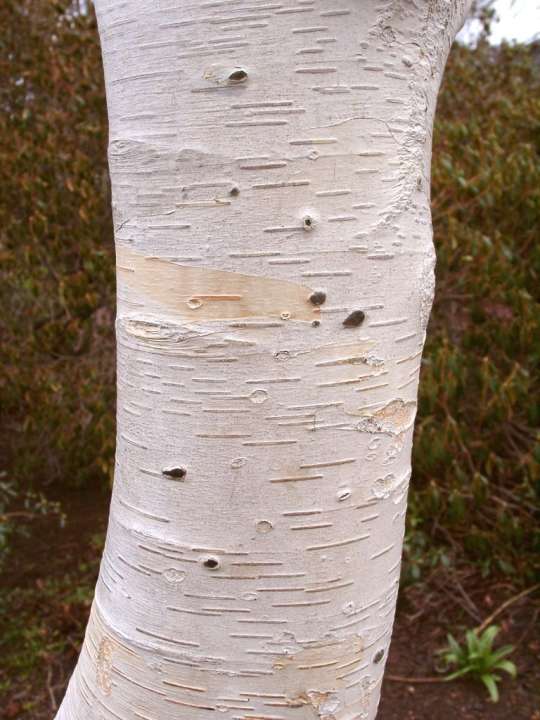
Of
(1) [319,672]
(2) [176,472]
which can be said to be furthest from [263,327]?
(1) [319,672]

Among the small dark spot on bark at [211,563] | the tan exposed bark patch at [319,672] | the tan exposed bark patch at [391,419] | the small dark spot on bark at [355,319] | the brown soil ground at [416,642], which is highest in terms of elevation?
the small dark spot on bark at [355,319]

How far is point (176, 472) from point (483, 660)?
2430 mm

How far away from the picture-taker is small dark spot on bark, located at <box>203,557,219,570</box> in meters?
0.77

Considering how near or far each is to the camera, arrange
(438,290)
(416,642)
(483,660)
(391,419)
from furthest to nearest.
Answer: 1. (438,290)
2. (416,642)
3. (483,660)
4. (391,419)

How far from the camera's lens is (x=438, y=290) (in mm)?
3234

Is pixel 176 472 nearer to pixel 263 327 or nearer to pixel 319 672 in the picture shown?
pixel 263 327

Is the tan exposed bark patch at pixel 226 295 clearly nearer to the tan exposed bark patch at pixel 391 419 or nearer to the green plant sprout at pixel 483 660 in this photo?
the tan exposed bark patch at pixel 391 419

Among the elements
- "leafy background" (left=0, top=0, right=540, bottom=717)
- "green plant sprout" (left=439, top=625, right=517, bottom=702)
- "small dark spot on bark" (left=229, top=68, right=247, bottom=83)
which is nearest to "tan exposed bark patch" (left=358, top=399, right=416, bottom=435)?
"small dark spot on bark" (left=229, top=68, right=247, bottom=83)

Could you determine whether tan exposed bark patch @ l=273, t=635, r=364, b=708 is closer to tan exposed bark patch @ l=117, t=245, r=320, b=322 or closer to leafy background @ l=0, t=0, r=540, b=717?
tan exposed bark patch @ l=117, t=245, r=320, b=322

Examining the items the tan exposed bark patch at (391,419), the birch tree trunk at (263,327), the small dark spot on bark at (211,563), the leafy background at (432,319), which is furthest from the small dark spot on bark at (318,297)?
the leafy background at (432,319)

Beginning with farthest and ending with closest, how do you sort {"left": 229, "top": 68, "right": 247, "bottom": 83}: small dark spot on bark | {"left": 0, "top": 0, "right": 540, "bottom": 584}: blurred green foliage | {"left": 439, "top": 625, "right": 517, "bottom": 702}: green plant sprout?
{"left": 0, "top": 0, "right": 540, "bottom": 584}: blurred green foliage < {"left": 439, "top": 625, "right": 517, "bottom": 702}: green plant sprout < {"left": 229, "top": 68, "right": 247, "bottom": 83}: small dark spot on bark

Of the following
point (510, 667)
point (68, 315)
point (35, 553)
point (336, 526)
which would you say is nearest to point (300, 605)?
point (336, 526)

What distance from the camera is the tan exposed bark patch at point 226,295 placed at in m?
0.74

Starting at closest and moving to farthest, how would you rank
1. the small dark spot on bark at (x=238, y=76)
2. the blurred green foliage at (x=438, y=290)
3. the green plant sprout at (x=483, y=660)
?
1. the small dark spot on bark at (x=238, y=76)
2. the green plant sprout at (x=483, y=660)
3. the blurred green foliage at (x=438, y=290)
